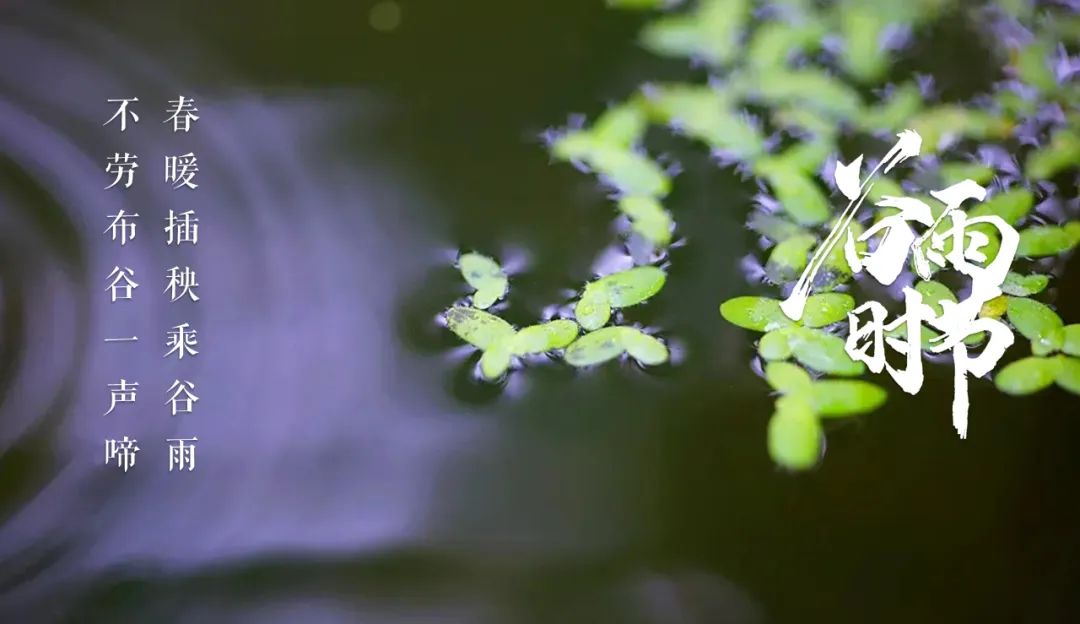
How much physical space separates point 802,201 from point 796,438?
0.35 meters

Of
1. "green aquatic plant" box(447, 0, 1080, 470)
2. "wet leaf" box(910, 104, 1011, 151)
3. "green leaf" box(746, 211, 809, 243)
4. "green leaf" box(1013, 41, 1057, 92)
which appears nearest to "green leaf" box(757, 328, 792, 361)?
"green aquatic plant" box(447, 0, 1080, 470)

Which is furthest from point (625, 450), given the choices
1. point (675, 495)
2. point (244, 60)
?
point (244, 60)

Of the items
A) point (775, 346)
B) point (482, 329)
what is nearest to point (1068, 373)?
point (775, 346)

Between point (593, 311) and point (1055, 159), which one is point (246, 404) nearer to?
point (593, 311)

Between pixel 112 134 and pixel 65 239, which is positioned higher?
pixel 112 134

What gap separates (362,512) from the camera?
1.16 meters

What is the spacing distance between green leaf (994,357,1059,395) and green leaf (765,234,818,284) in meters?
0.33

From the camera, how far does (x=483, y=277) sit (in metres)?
1.18

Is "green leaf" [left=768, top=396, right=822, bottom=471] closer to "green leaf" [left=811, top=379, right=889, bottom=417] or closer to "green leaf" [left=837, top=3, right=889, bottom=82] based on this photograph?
"green leaf" [left=811, top=379, right=889, bottom=417]

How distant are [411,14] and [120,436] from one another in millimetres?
763

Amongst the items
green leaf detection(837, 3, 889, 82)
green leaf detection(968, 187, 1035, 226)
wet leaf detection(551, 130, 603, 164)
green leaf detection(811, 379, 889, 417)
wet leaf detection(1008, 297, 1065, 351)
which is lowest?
green leaf detection(811, 379, 889, 417)

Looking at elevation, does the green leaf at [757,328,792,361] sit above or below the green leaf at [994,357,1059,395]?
above

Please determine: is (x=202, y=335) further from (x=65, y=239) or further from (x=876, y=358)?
(x=876, y=358)

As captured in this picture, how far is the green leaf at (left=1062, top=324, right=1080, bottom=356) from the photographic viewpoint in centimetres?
116
